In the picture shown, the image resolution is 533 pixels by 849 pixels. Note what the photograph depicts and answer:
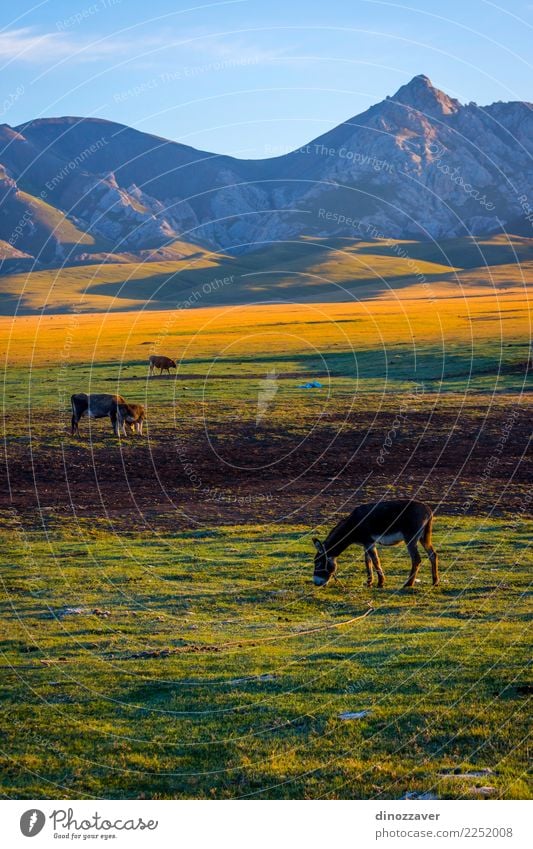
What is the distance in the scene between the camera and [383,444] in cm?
3916

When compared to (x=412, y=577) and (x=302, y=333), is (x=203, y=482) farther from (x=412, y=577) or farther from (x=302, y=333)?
(x=302, y=333)

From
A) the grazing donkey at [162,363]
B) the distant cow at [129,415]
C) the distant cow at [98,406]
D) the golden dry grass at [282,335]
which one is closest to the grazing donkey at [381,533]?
the distant cow at [129,415]

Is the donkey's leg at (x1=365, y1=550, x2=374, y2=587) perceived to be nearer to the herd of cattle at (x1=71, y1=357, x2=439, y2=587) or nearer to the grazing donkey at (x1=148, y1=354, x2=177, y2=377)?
the herd of cattle at (x1=71, y1=357, x2=439, y2=587)

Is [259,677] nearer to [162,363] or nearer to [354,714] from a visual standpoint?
[354,714]

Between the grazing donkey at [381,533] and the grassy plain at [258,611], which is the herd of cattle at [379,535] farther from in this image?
the grassy plain at [258,611]

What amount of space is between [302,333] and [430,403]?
5633cm

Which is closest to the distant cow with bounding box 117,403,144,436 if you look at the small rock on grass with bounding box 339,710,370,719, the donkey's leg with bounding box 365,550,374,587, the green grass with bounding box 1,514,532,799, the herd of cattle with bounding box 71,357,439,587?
the green grass with bounding box 1,514,532,799

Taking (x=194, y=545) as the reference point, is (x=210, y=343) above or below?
above

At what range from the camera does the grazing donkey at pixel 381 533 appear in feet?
65.2

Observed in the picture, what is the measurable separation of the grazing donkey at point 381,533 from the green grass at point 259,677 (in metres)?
0.51

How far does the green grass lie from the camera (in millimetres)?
11594

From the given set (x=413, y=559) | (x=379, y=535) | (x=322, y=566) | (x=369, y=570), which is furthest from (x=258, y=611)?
(x=413, y=559)

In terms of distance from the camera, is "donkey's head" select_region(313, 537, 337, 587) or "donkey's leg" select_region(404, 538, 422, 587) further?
"donkey's head" select_region(313, 537, 337, 587)

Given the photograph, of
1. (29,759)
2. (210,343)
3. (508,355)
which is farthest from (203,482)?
(210,343)
